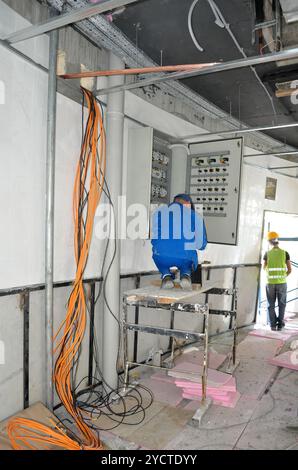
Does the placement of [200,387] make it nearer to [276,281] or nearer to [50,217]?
[50,217]

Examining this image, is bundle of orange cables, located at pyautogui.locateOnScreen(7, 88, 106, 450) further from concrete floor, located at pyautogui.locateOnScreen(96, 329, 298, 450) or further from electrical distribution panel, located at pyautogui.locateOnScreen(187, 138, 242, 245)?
electrical distribution panel, located at pyautogui.locateOnScreen(187, 138, 242, 245)

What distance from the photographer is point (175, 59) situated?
356 centimetres

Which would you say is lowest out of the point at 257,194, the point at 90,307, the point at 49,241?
the point at 90,307

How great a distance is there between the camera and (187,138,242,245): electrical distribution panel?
3.57 m

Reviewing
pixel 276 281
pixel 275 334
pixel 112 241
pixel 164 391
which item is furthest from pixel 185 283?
pixel 276 281

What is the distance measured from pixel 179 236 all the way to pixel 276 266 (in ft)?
10.8

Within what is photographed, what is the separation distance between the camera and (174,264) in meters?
3.15

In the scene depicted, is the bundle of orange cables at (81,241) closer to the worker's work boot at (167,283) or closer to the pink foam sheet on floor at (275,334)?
the worker's work boot at (167,283)

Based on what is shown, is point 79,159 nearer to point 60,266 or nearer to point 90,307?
point 60,266

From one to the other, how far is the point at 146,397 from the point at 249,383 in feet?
3.73

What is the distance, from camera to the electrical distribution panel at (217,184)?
11.7ft

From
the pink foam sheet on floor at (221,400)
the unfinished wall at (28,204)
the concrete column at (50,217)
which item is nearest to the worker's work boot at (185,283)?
the unfinished wall at (28,204)

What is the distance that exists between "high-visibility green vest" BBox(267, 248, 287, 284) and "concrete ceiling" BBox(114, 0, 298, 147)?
7.66 ft
